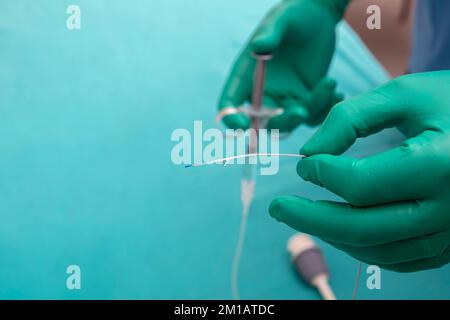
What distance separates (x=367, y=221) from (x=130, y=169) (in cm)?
41

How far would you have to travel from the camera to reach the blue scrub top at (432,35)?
2.37 feet

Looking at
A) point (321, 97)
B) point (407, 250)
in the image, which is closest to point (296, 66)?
point (321, 97)

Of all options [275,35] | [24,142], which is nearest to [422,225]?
[275,35]

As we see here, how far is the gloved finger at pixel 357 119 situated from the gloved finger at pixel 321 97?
309 millimetres

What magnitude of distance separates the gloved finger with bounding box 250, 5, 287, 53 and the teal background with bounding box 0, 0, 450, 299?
0.19m

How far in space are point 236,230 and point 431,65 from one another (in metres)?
0.41

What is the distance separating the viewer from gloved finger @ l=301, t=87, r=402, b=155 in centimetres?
39

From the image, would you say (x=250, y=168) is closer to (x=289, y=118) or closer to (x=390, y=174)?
(x=289, y=118)

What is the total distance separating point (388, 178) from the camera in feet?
1.19

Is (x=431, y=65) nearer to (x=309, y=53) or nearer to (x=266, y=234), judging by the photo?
(x=309, y=53)

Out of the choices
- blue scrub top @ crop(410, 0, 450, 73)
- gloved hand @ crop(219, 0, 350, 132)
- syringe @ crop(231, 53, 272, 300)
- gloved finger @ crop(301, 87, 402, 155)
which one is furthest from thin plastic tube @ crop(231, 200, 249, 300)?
blue scrub top @ crop(410, 0, 450, 73)

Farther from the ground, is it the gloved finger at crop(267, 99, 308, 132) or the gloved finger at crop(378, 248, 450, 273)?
the gloved finger at crop(267, 99, 308, 132)

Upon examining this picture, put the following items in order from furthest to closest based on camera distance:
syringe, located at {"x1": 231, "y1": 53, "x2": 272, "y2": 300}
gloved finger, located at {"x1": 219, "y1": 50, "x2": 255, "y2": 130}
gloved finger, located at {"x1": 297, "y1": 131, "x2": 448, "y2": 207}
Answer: gloved finger, located at {"x1": 219, "y1": 50, "x2": 255, "y2": 130}
syringe, located at {"x1": 231, "y1": 53, "x2": 272, "y2": 300}
gloved finger, located at {"x1": 297, "y1": 131, "x2": 448, "y2": 207}

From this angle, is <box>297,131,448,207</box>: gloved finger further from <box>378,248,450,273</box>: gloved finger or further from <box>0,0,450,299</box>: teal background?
<box>0,0,450,299</box>: teal background
